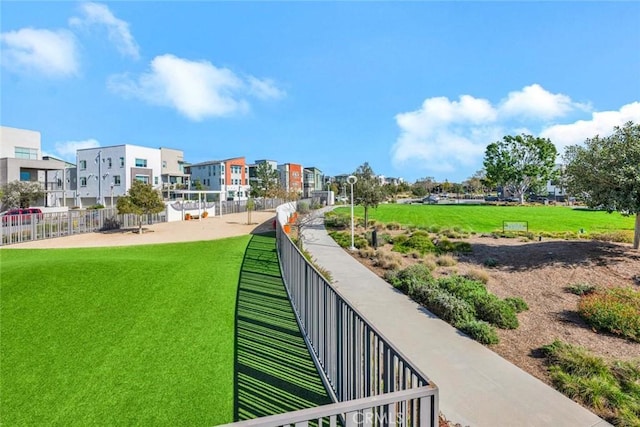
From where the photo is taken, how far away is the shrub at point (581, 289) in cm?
938

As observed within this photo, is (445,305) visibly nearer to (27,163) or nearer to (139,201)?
(139,201)

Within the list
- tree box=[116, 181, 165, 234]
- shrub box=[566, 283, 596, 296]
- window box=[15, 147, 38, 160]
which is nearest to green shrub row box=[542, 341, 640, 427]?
shrub box=[566, 283, 596, 296]

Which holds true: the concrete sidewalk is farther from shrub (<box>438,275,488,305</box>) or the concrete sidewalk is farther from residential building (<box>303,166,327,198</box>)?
residential building (<box>303,166,327,198</box>)

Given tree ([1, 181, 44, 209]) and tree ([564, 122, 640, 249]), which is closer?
tree ([564, 122, 640, 249])

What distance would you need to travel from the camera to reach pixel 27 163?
135 ft

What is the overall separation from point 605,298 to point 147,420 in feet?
32.3

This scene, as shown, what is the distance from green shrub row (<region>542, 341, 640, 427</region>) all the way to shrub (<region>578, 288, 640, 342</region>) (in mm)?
1282

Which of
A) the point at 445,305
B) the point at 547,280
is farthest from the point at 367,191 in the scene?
the point at 445,305

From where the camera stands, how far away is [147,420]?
12.9ft

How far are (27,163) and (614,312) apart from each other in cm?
5408

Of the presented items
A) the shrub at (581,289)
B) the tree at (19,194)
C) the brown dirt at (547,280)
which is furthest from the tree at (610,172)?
the tree at (19,194)

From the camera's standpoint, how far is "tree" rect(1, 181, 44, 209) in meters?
36.9

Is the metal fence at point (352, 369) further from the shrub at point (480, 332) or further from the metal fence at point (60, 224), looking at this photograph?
the metal fence at point (60, 224)

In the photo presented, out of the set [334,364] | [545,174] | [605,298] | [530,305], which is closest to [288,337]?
[334,364]
